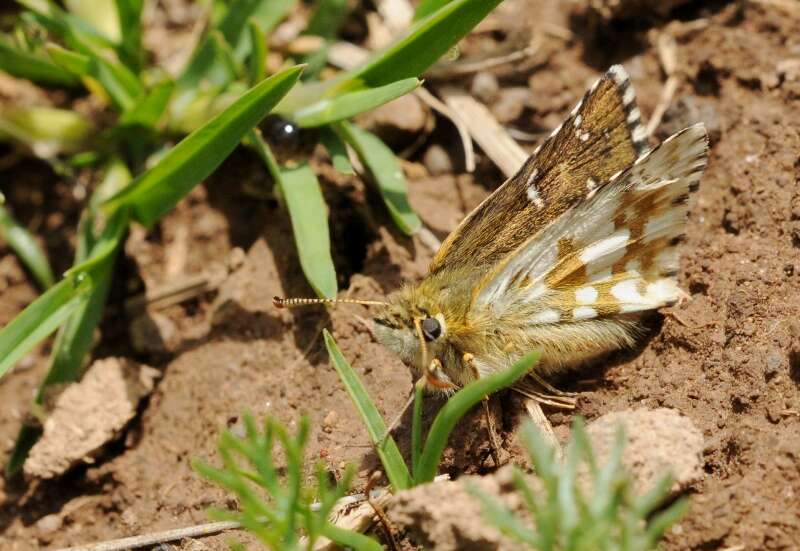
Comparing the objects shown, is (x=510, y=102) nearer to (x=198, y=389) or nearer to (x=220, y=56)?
(x=220, y=56)

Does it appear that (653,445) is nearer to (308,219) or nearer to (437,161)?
(308,219)

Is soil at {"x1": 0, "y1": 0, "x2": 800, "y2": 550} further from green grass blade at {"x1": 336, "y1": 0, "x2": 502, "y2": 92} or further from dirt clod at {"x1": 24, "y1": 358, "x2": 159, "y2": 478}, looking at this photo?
green grass blade at {"x1": 336, "y1": 0, "x2": 502, "y2": 92}

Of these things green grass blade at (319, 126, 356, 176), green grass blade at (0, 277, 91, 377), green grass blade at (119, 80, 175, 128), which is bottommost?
green grass blade at (319, 126, 356, 176)

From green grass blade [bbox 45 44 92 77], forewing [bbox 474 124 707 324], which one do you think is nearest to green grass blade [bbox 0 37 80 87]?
green grass blade [bbox 45 44 92 77]

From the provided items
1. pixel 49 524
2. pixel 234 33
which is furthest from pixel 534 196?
pixel 49 524

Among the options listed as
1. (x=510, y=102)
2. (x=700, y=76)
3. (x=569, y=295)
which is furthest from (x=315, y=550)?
(x=700, y=76)

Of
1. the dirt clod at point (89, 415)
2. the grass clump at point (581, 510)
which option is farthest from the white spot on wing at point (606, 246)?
the dirt clod at point (89, 415)

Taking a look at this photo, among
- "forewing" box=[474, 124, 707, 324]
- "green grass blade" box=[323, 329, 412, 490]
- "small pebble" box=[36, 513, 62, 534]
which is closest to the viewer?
"green grass blade" box=[323, 329, 412, 490]

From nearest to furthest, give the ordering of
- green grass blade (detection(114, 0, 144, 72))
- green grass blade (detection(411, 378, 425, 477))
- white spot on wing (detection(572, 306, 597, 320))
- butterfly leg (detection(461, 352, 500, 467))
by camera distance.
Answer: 1. green grass blade (detection(411, 378, 425, 477))
2. butterfly leg (detection(461, 352, 500, 467))
3. white spot on wing (detection(572, 306, 597, 320))
4. green grass blade (detection(114, 0, 144, 72))
